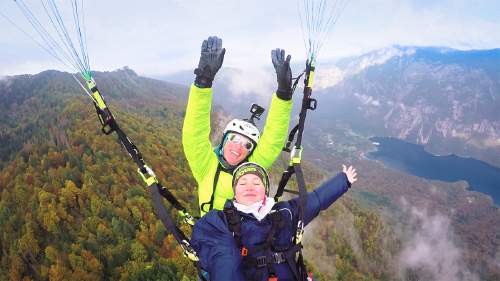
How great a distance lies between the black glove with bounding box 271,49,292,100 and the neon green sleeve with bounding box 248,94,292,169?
0.43 ft

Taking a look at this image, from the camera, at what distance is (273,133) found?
4.57 m

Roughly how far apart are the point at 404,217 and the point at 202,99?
176 m

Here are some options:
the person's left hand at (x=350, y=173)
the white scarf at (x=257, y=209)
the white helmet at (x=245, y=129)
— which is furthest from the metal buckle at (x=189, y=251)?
the person's left hand at (x=350, y=173)

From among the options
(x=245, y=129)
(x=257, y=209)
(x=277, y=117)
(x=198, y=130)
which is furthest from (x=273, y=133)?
(x=257, y=209)

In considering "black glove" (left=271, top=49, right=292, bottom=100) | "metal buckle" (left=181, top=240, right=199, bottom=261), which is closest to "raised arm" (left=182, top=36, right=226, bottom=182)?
"black glove" (left=271, top=49, right=292, bottom=100)

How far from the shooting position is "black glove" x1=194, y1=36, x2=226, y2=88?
12.8 ft

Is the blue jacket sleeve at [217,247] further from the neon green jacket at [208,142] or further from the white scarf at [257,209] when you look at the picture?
the neon green jacket at [208,142]

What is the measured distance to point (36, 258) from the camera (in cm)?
5112

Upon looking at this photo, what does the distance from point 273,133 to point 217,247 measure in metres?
1.88

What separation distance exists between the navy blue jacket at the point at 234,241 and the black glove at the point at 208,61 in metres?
1.32

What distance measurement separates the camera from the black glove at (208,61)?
12.8 feet

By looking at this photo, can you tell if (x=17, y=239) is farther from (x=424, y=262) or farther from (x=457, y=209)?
(x=457, y=209)

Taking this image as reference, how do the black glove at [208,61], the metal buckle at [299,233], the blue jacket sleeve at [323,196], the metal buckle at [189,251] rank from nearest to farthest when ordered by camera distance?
1. the metal buckle at [299,233]
2. the blue jacket sleeve at [323,196]
3. the metal buckle at [189,251]
4. the black glove at [208,61]

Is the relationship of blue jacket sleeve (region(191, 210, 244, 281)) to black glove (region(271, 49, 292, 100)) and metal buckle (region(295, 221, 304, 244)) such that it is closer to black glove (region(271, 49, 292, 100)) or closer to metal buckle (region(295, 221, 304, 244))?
metal buckle (region(295, 221, 304, 244))
